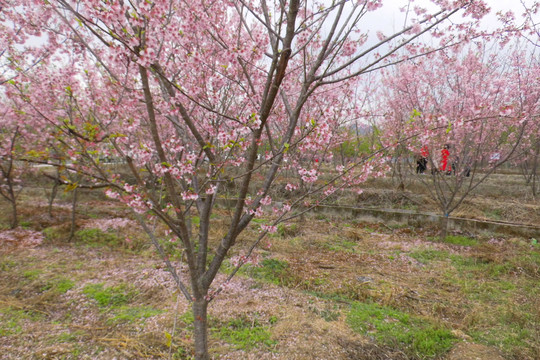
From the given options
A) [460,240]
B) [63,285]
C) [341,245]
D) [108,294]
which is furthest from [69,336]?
[460,240]

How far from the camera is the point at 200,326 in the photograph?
2617 mm

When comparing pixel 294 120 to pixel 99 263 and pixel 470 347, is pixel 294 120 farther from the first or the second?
pixel 99 263

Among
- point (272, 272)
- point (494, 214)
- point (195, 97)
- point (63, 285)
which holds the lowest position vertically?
point (63, 285)

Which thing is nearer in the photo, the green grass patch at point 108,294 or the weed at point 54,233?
the green grass patch at point 108,294

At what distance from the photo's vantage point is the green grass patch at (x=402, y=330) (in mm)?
3557

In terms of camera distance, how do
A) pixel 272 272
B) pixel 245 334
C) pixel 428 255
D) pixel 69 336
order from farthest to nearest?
pixel 428 255 → pixel 272 272 → pixel 245 334 → pixel 69 336

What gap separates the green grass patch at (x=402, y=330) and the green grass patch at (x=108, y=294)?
3647 mm

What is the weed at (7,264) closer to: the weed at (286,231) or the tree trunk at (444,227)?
the weed at (286,231)

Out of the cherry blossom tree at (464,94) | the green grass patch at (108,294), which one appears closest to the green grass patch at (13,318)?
the green grass patch at (108,294)

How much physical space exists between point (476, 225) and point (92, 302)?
976 centimetres

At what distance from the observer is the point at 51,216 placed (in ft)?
29.0

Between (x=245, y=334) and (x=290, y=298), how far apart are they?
1163 millimetres

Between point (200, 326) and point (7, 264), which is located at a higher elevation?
point (200, 326)

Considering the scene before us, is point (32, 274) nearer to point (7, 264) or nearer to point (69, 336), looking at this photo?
point (7, 264)
